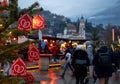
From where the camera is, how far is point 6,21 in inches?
161

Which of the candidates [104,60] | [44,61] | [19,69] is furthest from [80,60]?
[44,61]

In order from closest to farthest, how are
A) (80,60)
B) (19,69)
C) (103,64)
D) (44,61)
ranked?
1. (19,69)
2. (103,64)
3. (80,60)
4. (44,61)

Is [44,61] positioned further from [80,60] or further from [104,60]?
[104,60]

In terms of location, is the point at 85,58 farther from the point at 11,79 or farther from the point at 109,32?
the point at 109,32

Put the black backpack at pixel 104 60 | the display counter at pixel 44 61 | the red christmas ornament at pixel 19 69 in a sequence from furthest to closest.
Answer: the display counter at pixel 44 61 < the black backpack at pixel 104 60 < the red christmas ornament at pixel 19 69

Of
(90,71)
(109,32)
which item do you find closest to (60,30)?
(109,32)

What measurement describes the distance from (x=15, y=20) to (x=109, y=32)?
360ft

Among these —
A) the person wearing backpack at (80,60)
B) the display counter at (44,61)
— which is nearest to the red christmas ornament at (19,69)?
the person wearing backpack at (80,60)

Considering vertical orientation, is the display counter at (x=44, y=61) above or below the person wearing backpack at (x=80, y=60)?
below

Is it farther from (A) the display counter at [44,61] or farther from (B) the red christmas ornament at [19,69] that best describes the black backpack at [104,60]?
(A) the display counter at [44,61]

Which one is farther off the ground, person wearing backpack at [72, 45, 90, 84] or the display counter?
person wearing backpack at [72, 45, 90, 84]

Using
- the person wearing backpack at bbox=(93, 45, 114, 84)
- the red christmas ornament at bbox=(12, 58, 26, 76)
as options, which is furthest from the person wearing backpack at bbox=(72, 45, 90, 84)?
the red christmas ornament at bbox=(12, 58, 26, 76)

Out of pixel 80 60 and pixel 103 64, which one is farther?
pixel 80 60

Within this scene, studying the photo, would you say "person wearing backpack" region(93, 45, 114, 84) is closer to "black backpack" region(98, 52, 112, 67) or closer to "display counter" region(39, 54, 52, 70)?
"black backpack" region(98, 52, 112, 67)
